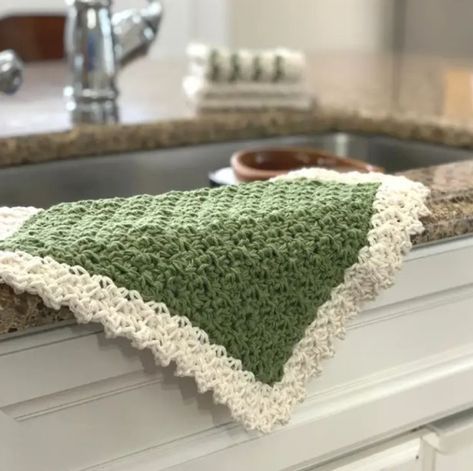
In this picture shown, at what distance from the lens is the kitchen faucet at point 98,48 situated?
47.3 inches

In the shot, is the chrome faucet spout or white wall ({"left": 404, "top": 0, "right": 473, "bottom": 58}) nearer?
the chrome faucet spout

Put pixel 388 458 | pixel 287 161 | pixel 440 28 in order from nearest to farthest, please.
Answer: pixel 388 458 → pixel 287 161 → pixel 440 28

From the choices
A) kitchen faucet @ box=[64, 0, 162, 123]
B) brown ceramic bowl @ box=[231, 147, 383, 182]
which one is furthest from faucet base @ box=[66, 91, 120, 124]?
brown ceramic bowl @ box=[231, 147, 383, 182]

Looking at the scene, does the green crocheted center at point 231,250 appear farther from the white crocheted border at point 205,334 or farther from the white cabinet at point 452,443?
the white cabinet at point 452,443

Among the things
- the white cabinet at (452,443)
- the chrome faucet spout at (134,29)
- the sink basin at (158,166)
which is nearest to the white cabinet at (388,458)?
the white cabinet at (452,443)

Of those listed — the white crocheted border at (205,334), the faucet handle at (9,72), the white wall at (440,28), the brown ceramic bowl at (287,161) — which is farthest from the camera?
the white wall at (440,28)

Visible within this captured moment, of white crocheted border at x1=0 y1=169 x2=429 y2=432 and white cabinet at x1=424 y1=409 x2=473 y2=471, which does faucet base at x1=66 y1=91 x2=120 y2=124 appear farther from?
white cabinet at x1=424 y1=409 x2=473 y2=471

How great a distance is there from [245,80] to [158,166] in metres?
0.21

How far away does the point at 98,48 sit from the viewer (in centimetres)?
121

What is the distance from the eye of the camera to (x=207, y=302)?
0.63 meters

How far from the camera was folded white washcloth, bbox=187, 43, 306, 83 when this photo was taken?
128 centimetres

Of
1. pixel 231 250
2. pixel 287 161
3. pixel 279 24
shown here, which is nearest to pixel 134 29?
pixel 287 161

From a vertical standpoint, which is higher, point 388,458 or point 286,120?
point 286,120

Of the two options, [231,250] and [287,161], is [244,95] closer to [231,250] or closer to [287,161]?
[287,161]
